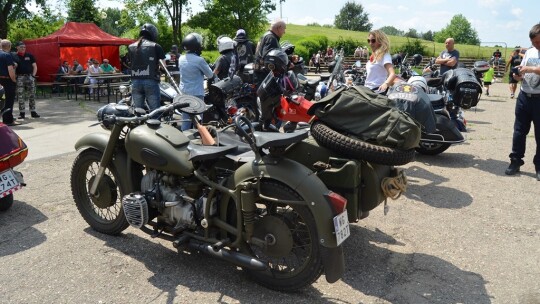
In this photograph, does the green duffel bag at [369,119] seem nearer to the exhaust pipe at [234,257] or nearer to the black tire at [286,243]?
the black tire at [286,243]

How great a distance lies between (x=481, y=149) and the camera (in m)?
7.91

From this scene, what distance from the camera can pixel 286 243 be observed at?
3051 mm

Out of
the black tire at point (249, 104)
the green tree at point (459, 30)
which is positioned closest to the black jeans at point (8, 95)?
the black tire at point (249, 104)

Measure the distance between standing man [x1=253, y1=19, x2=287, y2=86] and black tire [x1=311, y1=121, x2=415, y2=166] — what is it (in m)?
4.20

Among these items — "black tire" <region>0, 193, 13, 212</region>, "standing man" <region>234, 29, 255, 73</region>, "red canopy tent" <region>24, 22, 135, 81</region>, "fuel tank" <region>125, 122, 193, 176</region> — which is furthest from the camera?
"red canopy tent" <region>24, 22, 135, 81</region>

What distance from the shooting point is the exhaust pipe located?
3.06m

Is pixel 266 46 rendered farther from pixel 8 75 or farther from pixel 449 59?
pixel 8 75

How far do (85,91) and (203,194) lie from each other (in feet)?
46.4

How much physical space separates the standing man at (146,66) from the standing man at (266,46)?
1511 mm

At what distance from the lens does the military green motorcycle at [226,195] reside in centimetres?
293

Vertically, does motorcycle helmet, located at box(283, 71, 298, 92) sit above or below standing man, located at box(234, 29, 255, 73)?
below

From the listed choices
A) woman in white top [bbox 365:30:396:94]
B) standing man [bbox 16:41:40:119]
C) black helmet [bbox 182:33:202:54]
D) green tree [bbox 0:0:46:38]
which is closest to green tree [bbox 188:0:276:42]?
green tree [bbox 0:0:46:38]

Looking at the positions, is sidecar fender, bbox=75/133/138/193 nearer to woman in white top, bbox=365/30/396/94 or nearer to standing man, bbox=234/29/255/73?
woman in white top, bbox=365/30/396/94

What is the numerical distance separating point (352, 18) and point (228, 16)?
3886 inches
